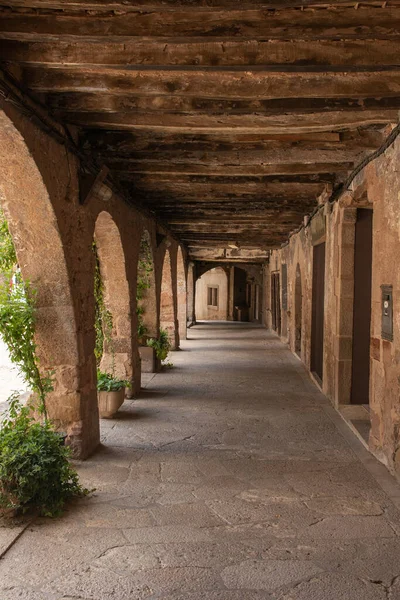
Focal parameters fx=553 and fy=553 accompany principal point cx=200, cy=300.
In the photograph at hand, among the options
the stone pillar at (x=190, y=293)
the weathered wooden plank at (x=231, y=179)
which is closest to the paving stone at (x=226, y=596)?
the weathered wooden plank at (x=231, y=179)

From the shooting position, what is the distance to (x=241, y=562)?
9.26 ft

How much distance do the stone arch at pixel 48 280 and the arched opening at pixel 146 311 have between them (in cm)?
430

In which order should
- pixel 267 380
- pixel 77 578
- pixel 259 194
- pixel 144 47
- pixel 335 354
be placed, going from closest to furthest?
pixel 77 578
pixel 144 47
pixel 335 354
pixel 259 194
pixel 267 380

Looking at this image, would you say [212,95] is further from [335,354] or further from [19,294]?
[335,354]

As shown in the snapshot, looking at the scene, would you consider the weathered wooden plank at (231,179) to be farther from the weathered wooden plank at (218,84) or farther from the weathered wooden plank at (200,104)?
the weathered wooden plank at (218,84)

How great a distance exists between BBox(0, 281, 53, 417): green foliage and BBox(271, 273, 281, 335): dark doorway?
1228 cm

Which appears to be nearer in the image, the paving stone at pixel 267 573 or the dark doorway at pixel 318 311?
the paving stone at pixel 267 573

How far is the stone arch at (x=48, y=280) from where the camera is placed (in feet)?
12.2

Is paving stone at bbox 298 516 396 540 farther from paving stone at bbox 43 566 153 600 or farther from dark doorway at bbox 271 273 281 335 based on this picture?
dark doorway at bbox 271 273 281 335

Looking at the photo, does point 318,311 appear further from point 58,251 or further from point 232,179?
point 58,251

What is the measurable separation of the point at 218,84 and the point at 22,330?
7.19 ft

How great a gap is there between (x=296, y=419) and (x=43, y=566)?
12.3 ft

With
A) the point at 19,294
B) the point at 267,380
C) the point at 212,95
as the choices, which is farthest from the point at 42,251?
the point at 267,380

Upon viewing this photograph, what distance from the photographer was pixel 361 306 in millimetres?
6398
